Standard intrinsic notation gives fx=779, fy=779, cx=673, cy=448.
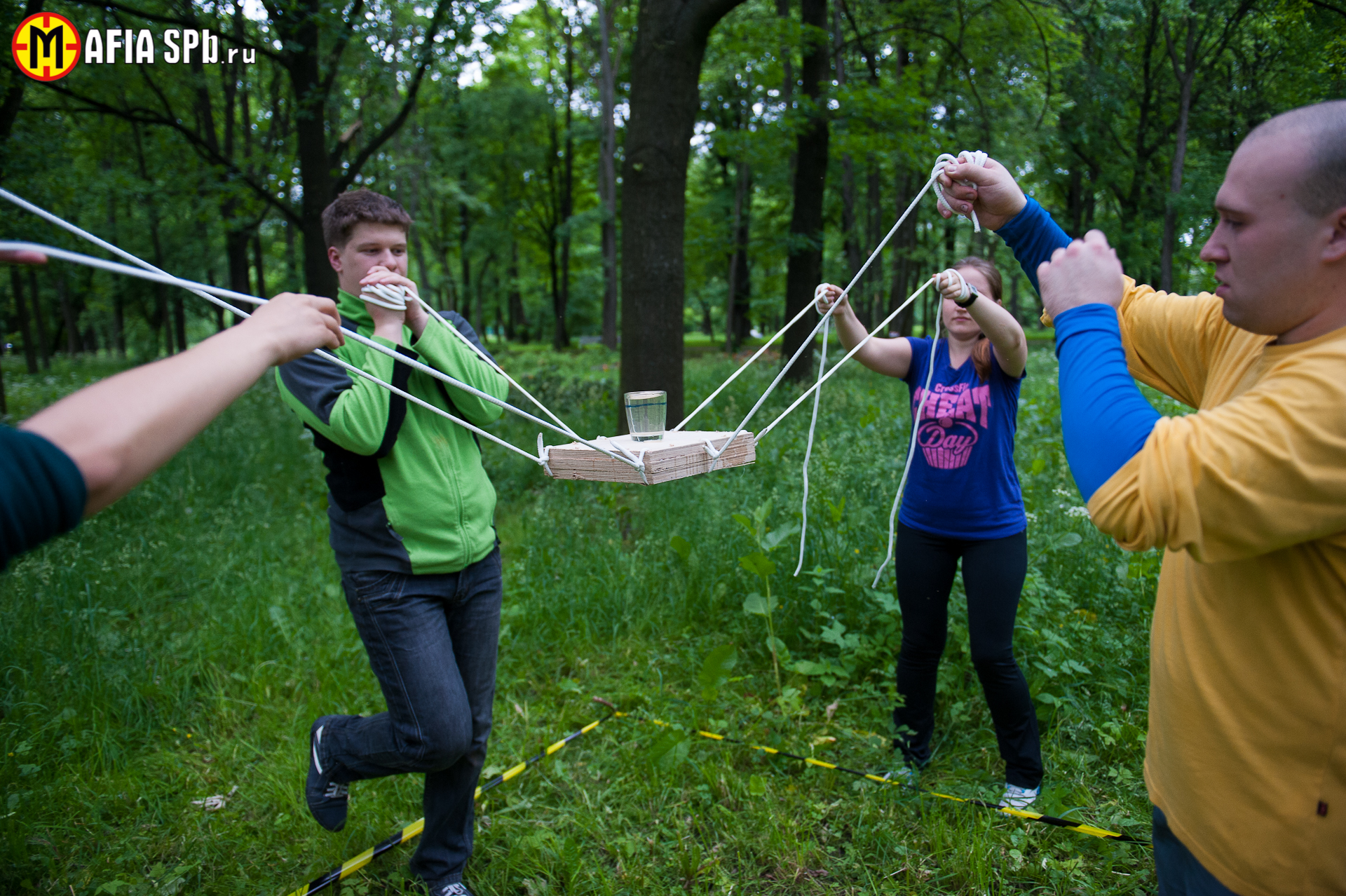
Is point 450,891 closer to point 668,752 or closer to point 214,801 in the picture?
point 668,752

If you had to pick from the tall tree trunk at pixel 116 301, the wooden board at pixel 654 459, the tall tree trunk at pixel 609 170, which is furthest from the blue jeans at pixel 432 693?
the tall tree trunk at pixel 609 170

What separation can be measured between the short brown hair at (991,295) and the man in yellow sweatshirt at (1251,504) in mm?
1318

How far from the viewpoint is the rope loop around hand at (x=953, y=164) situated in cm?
190

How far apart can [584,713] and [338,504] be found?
1.67 metres

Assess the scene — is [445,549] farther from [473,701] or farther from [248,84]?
[248,84]

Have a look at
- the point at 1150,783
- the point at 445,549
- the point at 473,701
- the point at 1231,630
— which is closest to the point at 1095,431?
the point at 1231,630

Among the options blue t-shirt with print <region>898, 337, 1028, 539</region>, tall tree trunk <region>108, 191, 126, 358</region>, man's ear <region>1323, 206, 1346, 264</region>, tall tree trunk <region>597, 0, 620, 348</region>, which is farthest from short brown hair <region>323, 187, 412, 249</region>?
tall tree trunk <region>597, 0, 620, 348</region>

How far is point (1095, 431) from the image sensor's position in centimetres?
118

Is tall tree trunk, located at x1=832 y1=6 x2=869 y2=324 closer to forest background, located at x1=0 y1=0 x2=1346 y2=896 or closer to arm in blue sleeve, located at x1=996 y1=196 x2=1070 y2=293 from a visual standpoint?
forest background, located at x1=0 y1=0 x2=1346 y2=896

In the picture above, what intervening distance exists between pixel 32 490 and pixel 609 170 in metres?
19.0

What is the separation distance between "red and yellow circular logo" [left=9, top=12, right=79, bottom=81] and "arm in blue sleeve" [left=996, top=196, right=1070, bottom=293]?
7.71 meters

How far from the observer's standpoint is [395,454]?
7.11 feet

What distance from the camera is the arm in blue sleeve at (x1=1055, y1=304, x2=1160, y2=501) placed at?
3.77 ft

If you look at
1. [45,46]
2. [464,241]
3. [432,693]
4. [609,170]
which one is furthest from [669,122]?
[464,241]
